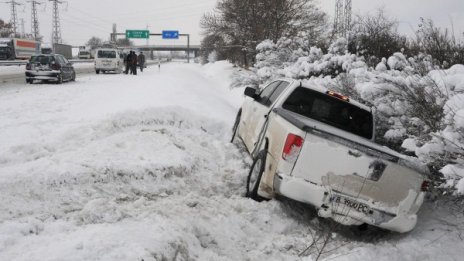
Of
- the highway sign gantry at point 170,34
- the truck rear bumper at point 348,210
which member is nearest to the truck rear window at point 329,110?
the truck rear bumper at point 348,210

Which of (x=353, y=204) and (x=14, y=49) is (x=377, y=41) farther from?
(x=14, y=49)

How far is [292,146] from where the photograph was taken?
516cm

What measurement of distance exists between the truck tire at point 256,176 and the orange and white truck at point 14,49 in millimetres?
50855

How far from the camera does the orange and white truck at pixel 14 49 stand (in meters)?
49.1

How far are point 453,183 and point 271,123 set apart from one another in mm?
2489

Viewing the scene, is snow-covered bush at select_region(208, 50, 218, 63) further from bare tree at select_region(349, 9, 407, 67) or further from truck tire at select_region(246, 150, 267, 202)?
truck tire at select_region(246, 150, 267, 202)

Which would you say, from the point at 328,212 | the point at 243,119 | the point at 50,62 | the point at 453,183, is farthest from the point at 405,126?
the point at 50,62

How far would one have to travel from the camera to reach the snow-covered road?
4.09 meters

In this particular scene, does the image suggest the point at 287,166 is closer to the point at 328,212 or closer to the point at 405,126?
the point at 328,212

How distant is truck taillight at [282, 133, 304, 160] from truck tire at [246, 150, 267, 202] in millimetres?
656

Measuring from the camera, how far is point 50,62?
21.8 m

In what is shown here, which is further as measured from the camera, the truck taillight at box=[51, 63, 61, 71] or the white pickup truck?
the truck taillight at box=[51, 63, 61, 71]

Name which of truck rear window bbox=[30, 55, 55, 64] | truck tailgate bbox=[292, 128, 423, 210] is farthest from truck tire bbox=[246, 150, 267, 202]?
truck rear window bbox=[30, 55, 55, 64]

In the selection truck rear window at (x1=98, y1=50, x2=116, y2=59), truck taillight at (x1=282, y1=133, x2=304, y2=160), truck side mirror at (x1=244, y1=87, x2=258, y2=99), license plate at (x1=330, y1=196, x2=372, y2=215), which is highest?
truck side mirror at (x1=244, y1=87, x2=258, y2=99)
